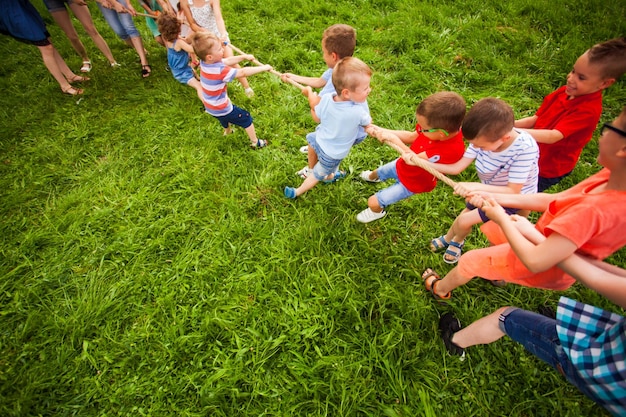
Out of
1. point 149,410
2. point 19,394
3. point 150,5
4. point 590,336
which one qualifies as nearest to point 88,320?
point 19,394

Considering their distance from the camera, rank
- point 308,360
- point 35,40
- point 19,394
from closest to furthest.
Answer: point 19,394 → point 308,360 → point 35,40

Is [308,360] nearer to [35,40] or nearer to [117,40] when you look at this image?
[35,40]

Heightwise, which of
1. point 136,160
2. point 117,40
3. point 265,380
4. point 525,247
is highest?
point 117,40

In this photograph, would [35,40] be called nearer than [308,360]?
No

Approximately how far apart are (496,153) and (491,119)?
35cm

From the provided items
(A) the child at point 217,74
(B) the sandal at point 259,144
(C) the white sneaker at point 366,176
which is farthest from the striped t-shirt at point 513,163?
(B) the sandal at point 259,144

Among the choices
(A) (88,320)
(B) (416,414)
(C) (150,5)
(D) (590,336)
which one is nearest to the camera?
(D) (590,336)

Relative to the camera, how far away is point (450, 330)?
2.54 m

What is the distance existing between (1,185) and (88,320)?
8.59 ft

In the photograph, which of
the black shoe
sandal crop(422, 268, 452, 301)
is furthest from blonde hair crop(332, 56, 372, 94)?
the black shoe

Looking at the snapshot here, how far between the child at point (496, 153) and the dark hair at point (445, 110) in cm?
14

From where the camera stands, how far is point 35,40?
172 inches

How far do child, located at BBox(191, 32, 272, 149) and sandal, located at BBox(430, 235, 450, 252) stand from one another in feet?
8.83

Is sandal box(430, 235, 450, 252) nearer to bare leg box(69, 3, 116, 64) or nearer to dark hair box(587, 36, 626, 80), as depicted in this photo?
dark hair box(587, 36, 626, 80)
